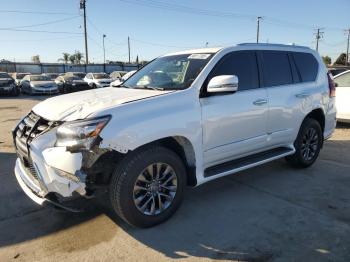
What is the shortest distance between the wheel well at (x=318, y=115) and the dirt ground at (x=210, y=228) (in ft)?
3.72

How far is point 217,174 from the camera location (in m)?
4.20

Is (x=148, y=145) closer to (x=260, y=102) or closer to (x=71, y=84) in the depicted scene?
(x=260, y=102)

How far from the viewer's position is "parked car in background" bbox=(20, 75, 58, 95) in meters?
23.9

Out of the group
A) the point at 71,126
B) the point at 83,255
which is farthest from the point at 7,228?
the point at 71,126

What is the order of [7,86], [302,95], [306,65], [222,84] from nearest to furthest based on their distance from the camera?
[222,84] → [302,95] → [306,65] → [7,86]

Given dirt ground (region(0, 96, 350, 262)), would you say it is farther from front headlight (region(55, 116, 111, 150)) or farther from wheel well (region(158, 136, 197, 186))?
front headlight (region(55, 116, 111, 150))

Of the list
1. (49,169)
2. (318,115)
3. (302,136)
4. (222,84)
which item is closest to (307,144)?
(302,136)

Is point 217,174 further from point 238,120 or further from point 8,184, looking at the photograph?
point 8,184

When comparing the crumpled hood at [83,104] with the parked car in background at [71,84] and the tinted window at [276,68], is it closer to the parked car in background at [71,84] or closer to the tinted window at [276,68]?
the tinted window at [276,68]

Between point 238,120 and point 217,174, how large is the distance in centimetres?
72

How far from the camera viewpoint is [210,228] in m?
3.84

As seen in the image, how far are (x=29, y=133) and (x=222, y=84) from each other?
2093mm

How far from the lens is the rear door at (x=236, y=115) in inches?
163

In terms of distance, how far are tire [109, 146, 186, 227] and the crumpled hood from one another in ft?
1.93
